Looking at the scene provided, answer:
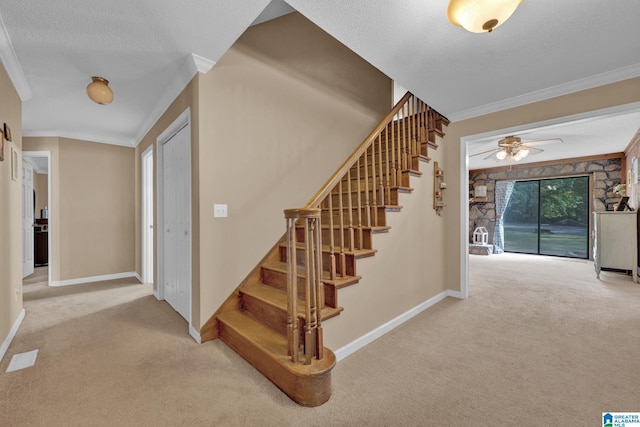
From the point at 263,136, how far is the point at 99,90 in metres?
1.46

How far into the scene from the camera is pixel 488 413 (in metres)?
1.49

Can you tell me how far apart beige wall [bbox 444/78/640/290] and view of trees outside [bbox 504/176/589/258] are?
534 cm

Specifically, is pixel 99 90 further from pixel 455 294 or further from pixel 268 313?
pixel 455 294

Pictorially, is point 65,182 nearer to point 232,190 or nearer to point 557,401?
point 232,190

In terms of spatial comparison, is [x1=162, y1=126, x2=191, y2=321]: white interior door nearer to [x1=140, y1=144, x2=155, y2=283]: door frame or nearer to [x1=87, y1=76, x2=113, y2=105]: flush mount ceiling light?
[x1=87, y1=76, x2=113, y2=105]: flush mount ceiling light

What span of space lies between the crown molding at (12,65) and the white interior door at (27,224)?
2.85 metres

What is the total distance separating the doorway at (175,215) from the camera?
8.57ft

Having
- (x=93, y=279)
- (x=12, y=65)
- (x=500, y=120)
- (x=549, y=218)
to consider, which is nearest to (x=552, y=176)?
(x=549, y=218)

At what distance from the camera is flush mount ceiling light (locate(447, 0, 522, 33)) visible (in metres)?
1.34

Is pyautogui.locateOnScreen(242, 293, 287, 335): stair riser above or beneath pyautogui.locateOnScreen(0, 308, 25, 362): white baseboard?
above

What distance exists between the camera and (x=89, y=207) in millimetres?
4363

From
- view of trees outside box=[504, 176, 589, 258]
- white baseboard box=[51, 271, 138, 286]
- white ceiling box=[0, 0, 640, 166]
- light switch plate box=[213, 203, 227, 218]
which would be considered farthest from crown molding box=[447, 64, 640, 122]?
white baseboard box=[51, 271, 138, 286]

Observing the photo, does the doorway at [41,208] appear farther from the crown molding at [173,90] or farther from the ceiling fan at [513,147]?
the ceiling fan at [513,147]

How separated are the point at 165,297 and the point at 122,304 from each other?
47 cm
